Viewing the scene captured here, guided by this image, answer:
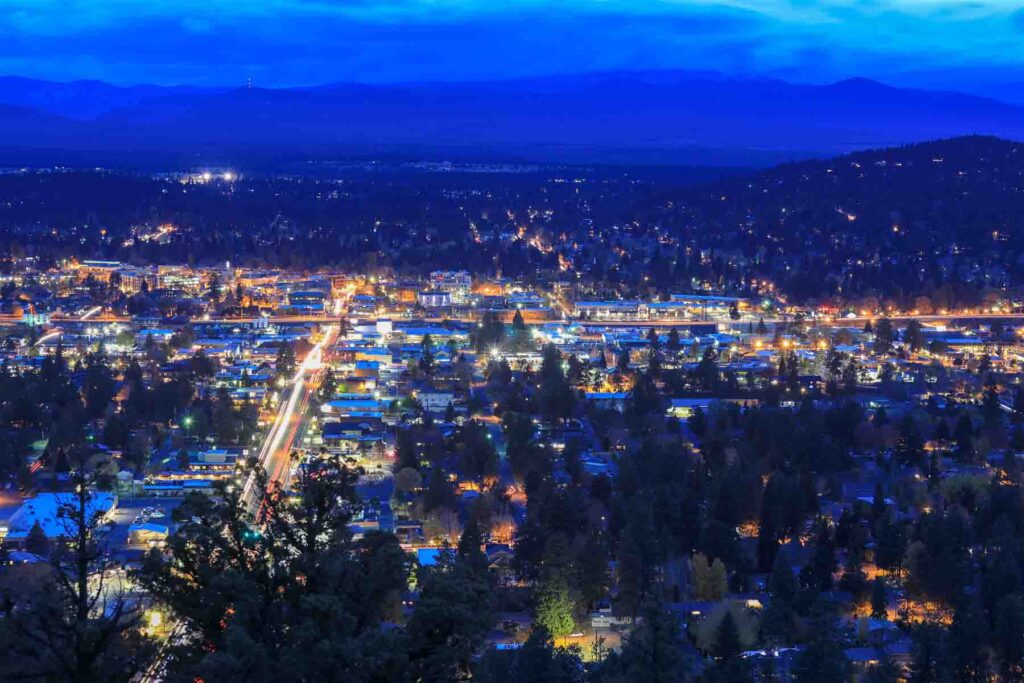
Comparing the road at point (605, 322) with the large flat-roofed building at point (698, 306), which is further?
the large flat-roofed building at point (698, 306)

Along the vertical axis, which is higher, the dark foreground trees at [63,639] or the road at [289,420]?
the dark foreground trees at [63,639]

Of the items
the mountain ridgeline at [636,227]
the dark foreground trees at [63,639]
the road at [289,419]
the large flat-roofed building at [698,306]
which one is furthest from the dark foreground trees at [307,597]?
the mountain ridgeline at [636,227]

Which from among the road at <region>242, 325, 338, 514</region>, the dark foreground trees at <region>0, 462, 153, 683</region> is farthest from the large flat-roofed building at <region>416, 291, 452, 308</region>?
the dark foreground trees at <region>0, 462, 153, 683</region>

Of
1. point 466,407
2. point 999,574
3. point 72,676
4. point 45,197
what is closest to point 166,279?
point 466,407

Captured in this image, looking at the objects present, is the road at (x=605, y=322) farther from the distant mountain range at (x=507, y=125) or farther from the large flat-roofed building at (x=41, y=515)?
the distant mountain range at (x=507, y=125)

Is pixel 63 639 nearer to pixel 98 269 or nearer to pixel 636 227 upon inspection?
pixel 98 269

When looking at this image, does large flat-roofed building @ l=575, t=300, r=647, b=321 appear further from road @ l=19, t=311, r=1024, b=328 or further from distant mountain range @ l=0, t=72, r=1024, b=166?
distant mountain range @ l=0, t=72, r=1024, b=166

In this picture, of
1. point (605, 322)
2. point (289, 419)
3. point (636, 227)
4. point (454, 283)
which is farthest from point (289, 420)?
point (636, 227)

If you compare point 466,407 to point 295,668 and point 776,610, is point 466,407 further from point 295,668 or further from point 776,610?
point 295,668

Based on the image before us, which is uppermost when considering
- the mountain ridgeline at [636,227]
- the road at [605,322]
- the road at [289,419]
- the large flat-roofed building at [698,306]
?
the mountain ridgeline at [636,227]

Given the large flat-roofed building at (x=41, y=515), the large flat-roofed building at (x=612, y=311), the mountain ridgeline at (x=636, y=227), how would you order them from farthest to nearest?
the mountain ridgeline at (x=636, y=227), the large flat-roofed building at (x=612, y=311), the large flat-roofed building at (x=41, y=515)
